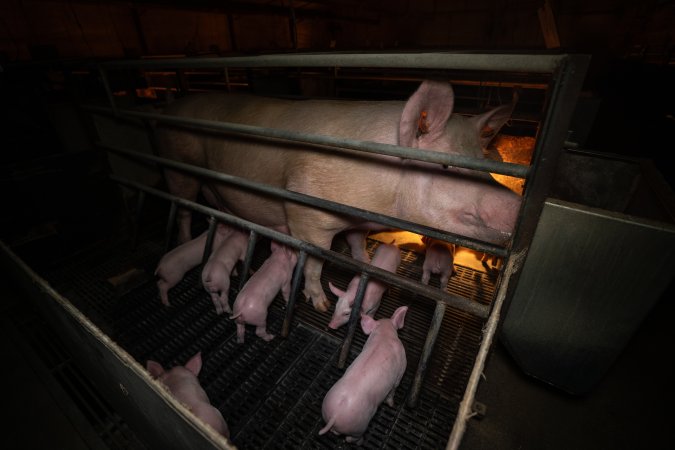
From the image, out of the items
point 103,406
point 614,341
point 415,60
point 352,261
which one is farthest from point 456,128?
point 103,406

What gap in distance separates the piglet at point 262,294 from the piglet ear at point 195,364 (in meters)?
0.33

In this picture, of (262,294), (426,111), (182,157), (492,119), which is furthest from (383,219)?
(182,157)

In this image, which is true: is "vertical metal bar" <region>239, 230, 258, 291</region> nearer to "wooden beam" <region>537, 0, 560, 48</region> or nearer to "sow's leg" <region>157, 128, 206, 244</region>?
"sow's leg" <region>157, 128, 206, 244</region>

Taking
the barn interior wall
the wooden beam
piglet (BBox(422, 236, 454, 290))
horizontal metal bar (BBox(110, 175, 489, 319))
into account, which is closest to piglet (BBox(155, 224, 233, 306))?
horizontal metal bar (BBox(110, 175, 489, 319))

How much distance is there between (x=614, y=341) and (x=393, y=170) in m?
1.55

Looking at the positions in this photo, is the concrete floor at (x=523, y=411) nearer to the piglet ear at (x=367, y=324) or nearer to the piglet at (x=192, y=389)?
the piglet at (x=192, y=389)

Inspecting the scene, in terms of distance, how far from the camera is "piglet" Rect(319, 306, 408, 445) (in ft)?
5.56

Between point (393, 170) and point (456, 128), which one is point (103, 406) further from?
point (456, 128)

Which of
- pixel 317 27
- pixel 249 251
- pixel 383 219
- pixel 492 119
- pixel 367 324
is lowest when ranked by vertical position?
pixel 367 324

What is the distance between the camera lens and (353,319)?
2.15 m

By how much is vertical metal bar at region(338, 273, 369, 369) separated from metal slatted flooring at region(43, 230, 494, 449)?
13 cm

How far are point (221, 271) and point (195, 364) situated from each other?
0.74 m

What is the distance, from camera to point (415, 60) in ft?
3.88

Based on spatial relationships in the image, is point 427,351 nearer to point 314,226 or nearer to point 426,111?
point 314,226
